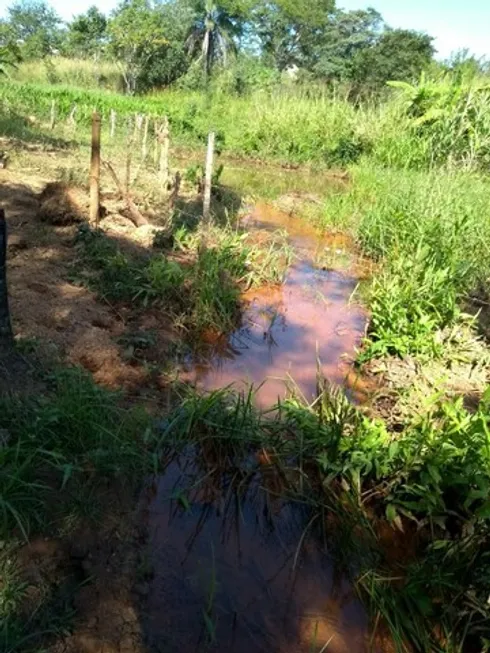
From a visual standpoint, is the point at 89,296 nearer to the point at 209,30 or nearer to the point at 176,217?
→ the point at 176,217

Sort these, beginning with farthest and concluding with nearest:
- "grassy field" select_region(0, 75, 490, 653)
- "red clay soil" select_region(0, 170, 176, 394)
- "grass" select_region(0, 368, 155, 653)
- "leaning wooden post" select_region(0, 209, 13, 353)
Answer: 1. "red clay soil" select_region(0, 170, 176, 394)
2. "leaning wooden post" select_region(0, 209, 13, 353)
3. "grassy field" select_region(0, 75, 490, 653)
4. "grass" select_region(0, 368, 155, 653)

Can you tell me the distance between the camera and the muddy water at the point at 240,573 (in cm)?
202

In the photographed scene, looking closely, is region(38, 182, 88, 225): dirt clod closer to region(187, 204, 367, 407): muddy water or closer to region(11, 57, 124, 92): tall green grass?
region(187, 204, 367, 407): muddy water

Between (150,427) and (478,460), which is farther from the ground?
(478,460)

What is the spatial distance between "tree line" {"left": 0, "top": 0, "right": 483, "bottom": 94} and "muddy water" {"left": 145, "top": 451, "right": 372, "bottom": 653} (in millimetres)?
10929

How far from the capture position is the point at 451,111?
415 inches

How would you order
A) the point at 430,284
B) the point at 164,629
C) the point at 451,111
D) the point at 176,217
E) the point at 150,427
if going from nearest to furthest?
the point at 164,629, the point at 150,427, the point at 430,284, the point at 176,217, the point at 451,111

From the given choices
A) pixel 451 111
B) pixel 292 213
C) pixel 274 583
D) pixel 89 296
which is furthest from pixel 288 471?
pixel 451 111

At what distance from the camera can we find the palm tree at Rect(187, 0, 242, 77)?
30.2m

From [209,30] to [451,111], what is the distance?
80.7ft

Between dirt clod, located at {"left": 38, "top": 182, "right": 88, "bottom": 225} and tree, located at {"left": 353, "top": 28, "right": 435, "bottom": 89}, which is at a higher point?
tree, located at {"left": 353, "top": 28, "right": 435, "bottom": 89}

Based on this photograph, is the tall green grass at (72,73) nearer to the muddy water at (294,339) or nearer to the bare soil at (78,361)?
the bare soil at (78,361)

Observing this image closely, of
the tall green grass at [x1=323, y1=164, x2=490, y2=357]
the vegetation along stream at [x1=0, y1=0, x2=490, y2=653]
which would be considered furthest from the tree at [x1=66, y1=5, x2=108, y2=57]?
the tall green grass at [x1=323, y1=164, x2=490, y2=357]

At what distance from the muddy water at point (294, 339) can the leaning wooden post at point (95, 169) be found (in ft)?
6.06
